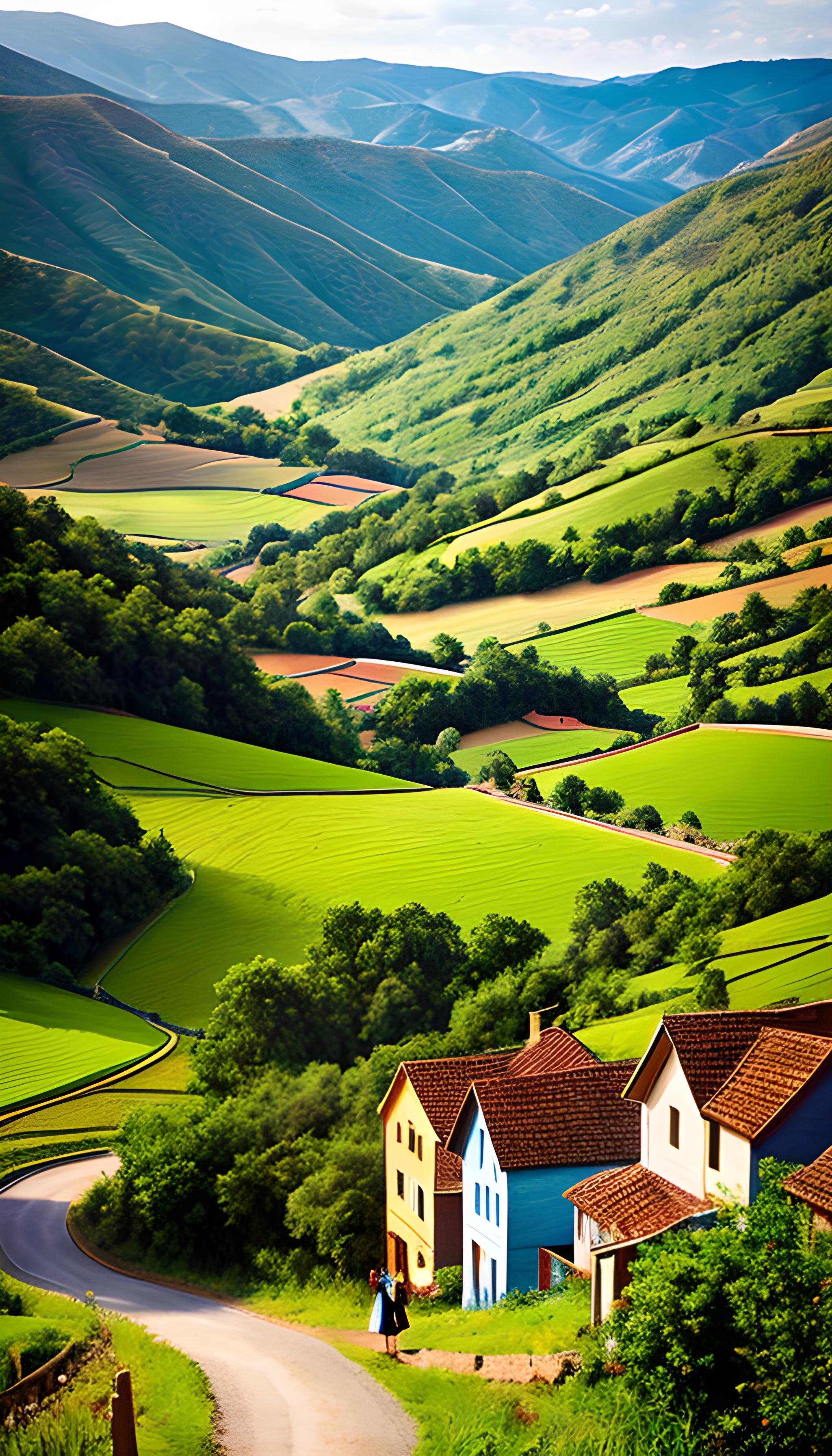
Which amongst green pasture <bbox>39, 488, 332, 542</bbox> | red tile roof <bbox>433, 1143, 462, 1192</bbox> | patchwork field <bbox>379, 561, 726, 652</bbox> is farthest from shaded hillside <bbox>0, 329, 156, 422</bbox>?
red tile roof <bbox>433, 1143, 462, 1192</bbox>

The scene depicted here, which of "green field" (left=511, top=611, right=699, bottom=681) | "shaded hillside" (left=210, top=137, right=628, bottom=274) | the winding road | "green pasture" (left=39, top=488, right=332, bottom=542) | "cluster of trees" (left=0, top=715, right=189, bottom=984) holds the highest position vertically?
"shaded hillside" (left=210, top=137, right=628, bottom=274)

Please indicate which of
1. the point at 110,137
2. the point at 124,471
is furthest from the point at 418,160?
the point at 124,471

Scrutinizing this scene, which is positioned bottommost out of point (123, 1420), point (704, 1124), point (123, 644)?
point (123, 1420)

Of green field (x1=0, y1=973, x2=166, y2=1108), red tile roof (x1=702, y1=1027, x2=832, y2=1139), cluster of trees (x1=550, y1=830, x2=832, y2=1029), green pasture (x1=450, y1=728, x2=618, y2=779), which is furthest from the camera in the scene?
green pasture (x1=450, y1=728, x2=618, y2=779)

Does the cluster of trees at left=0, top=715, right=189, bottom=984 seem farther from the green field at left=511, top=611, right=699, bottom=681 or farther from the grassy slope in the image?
the grassy slope

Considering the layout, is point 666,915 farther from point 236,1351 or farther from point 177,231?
point 177,231

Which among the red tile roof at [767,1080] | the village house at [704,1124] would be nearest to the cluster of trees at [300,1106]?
the village house at [704,1124]

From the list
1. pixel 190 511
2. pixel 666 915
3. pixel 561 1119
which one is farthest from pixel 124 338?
pixel 561 1119
